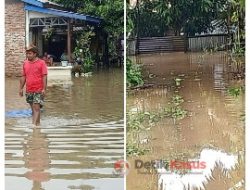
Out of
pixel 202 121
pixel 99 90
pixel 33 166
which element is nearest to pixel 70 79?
pixel 99 90

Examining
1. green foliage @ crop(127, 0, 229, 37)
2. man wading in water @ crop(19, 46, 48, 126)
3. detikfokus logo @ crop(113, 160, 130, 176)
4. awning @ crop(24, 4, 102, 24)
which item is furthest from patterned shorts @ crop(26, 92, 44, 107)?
green foliage @ crop(127, 0, 229, 37)

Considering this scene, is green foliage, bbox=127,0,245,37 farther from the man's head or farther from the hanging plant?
the man's head

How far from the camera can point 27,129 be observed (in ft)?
Answer: 15.0

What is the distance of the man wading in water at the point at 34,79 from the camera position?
421 cm

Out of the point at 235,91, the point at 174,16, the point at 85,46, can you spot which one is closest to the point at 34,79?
the point at 85,46

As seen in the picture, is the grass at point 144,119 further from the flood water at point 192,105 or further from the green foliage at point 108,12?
the green foliage at point 108,12

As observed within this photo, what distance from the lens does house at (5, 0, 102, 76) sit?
4094 mm

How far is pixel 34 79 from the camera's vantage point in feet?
14.1

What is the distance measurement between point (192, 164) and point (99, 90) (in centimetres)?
150

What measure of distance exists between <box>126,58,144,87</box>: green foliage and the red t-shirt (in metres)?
0.66

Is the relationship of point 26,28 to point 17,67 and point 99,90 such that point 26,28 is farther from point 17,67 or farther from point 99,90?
point 99,90

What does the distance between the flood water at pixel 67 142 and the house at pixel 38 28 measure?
0.24m
